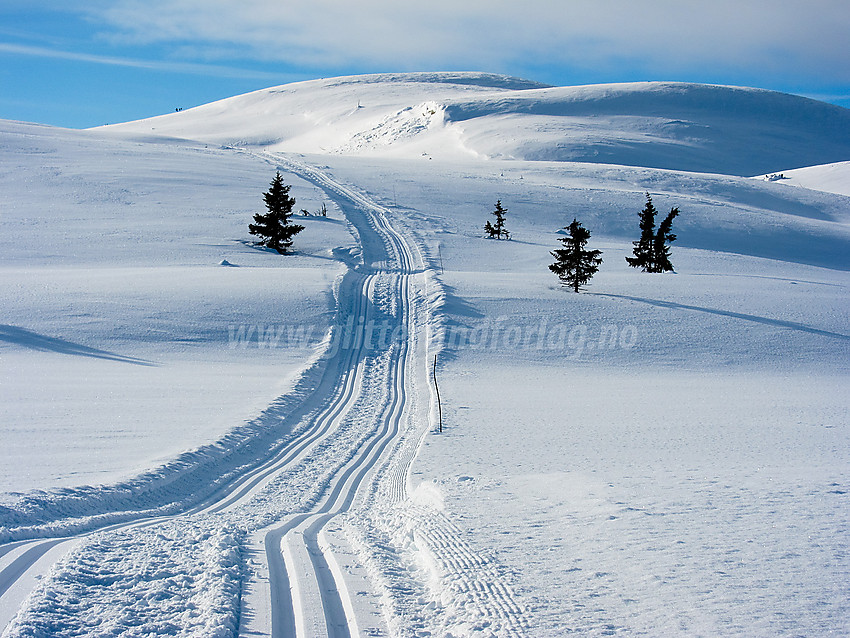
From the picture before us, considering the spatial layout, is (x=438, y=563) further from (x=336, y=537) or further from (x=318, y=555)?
(x=336, y=537)

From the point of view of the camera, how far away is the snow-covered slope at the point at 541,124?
88.4 metres

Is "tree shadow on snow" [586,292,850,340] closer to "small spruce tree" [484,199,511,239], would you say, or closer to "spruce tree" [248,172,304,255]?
"small spruce tree" [484,199,511,239]

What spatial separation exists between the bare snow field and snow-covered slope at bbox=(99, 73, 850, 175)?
44860 mm

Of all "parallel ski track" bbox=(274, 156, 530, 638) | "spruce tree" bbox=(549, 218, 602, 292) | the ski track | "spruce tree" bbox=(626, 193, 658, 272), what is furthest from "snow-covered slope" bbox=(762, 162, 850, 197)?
"parallel ski track" bbox=(274, 156, 530, 638)

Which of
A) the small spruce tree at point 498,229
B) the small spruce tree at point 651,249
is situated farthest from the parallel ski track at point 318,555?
the small spruce tree at point 498,229

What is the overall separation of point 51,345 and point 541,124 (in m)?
88.8

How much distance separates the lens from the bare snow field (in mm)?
5176

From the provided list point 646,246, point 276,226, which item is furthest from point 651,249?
point 276,226

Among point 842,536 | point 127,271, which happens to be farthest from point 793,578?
point 127,271

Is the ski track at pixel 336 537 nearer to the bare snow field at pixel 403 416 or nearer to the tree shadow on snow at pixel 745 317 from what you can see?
the bare snow field at pixel 403 416

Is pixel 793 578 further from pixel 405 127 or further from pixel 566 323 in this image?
pixel 405 127

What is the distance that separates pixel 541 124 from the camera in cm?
9538

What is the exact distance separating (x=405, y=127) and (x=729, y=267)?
78061mm

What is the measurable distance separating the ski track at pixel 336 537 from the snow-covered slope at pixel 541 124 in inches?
2747
